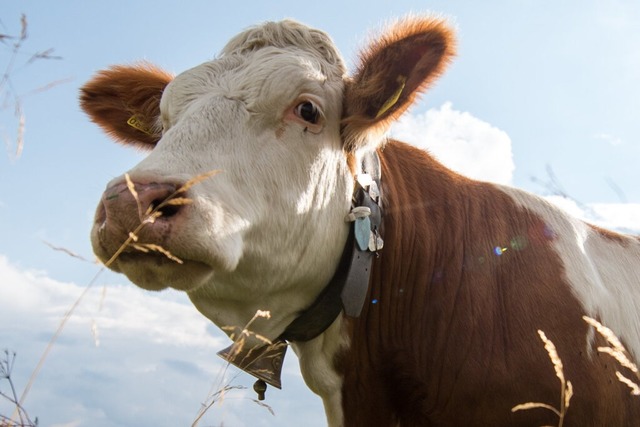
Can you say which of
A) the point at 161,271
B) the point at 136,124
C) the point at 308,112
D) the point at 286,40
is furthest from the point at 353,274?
the point at 136,124

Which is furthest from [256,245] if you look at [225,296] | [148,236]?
[148,236]

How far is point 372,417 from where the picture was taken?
380 centimetres

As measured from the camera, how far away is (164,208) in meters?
2.82

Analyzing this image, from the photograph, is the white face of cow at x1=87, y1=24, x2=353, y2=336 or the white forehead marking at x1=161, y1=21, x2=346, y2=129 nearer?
the white face of cow at x1=87, y1=24, x2=353, y2=336

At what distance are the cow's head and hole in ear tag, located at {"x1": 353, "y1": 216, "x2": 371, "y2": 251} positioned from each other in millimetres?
91

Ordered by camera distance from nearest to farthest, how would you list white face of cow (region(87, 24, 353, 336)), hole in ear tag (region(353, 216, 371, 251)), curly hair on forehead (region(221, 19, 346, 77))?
1. white face of cow (region(87, 24, 353, 336))
2. hole in ear tag (region(353, 216, 371, 251))
3. curly hair on forehead (region(221, 19, 346, 77))

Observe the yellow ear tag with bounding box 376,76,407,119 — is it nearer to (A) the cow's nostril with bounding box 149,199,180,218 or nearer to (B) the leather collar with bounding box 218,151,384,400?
(B) the leather collar with bounding box 218,151,384,400

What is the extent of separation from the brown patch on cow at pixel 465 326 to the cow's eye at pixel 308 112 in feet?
2.21

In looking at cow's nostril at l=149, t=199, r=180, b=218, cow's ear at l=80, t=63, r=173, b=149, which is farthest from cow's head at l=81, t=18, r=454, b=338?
cow's ear at l=80, t=63, r=173, b=149

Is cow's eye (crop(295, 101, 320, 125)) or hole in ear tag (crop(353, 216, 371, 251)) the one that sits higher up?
cow's eye (crop(295, 101, 320, 125))

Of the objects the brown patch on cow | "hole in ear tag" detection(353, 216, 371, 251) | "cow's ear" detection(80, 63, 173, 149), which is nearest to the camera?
the brown patch on cow

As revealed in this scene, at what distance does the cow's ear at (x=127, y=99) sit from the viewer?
15.7ft

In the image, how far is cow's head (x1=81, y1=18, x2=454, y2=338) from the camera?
2898mm

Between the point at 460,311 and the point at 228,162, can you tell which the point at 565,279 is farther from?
the point at 228,162
